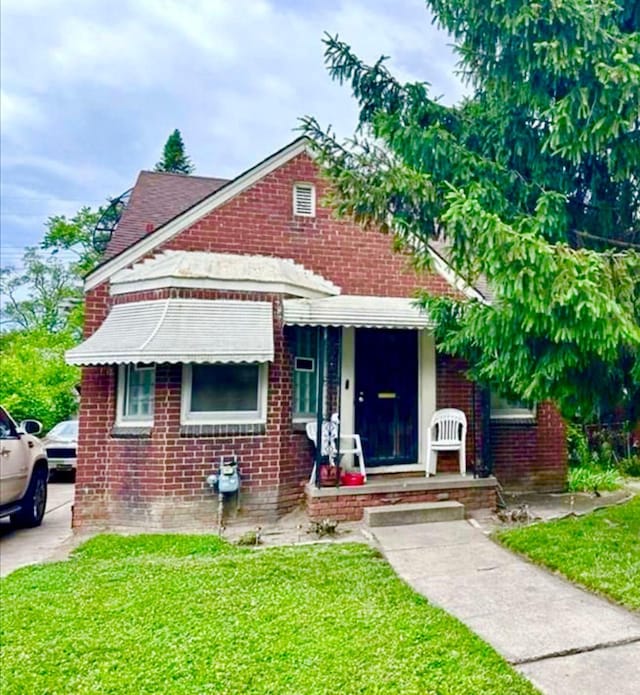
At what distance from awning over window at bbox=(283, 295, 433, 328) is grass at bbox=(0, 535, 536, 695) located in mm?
3266

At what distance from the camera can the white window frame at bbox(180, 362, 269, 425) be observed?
7.72m

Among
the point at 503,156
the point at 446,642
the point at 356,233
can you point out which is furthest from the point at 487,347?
the point at 356,233

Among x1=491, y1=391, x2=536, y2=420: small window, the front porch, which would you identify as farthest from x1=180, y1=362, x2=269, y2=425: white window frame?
x1=491, y1=391, x2=536, y2=420: small window

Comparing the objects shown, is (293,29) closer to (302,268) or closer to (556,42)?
(302,268)

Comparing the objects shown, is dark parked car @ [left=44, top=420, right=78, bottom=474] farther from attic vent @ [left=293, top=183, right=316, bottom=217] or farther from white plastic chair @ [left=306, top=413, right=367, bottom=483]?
attic vent @ [left=293, top=183, right=316, bottom=217]

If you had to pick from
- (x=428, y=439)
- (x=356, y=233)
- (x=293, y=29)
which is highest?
(x=293, y=29)

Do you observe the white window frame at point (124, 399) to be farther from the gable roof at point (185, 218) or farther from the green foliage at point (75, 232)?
the green foliage at point (75, 232)

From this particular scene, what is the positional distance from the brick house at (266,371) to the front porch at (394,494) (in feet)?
0.08

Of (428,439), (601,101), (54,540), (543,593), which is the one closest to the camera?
(601,101)

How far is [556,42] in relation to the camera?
4520 millimetres

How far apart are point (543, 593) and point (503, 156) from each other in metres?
4.46

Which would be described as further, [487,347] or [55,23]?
[55,23]

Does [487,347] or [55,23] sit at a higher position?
[55,23]

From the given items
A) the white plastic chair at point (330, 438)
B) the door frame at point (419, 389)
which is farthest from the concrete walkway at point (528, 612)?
the door frame at point (419, 389)
